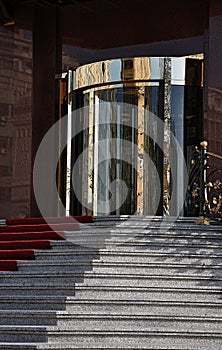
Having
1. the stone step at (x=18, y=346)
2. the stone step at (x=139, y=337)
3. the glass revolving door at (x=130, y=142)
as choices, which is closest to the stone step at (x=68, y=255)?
the stone step at (x=139, y=337)

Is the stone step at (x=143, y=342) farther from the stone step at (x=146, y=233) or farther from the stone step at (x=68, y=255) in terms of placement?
the stone step at (x=146, y=233)

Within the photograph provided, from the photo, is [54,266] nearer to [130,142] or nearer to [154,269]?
[154,269]

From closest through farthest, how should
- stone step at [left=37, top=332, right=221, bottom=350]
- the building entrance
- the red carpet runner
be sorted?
stone step at [left=37, top=332, right=221, bottom=350] < the red carpet runner < the building entrance

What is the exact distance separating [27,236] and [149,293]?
2.35m

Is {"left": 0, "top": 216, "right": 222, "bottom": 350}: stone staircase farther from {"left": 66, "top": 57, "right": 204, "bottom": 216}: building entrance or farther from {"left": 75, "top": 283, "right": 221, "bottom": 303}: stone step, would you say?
{"left": 66, "top": 57, "right": 204, "bottom": 216}: building entrance

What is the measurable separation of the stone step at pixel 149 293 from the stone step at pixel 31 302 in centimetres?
24

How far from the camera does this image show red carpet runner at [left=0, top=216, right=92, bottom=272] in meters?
12.3

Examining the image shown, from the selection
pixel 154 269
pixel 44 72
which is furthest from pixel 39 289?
pixel 44 72

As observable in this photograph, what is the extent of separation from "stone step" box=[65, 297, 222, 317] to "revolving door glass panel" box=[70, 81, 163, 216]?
529 cm

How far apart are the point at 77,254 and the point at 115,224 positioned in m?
0.79

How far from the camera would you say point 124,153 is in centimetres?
1667

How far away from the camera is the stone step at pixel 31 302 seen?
11.0 meters

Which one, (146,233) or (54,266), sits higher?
(146,233)

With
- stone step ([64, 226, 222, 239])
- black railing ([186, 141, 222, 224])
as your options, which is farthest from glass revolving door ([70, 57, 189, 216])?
stone step ([64, 226, 222, 239])
